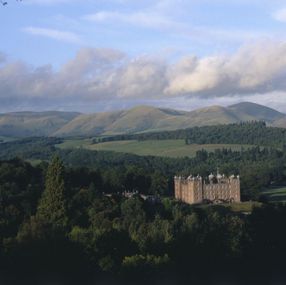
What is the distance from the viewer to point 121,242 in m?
52.8

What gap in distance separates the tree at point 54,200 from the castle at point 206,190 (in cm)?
4804

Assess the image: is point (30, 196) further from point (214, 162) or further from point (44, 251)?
point (214, 162)

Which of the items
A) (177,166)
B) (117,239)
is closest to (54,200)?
(117,239)

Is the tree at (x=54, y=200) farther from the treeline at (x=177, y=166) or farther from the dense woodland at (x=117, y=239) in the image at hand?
the treeline at (x=177, y=166)

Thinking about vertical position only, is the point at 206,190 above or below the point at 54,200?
below

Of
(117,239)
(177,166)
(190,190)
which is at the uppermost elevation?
(117,239)

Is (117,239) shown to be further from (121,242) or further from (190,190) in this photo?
(190,190)

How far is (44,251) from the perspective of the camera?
47.8 metres

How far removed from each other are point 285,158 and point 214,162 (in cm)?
1755

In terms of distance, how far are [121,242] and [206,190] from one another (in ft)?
212

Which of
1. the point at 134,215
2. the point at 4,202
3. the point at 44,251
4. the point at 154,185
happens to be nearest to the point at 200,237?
the point at 134,215

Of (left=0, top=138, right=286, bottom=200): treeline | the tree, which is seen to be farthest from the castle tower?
the tree

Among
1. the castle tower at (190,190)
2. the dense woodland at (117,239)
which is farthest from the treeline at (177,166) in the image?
the dense woodland at (117,239)

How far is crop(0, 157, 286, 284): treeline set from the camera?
154ft
